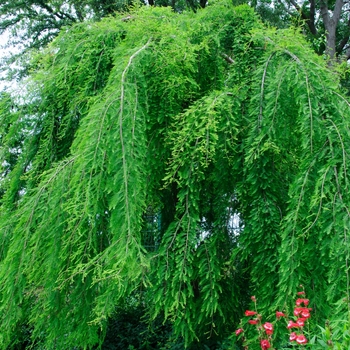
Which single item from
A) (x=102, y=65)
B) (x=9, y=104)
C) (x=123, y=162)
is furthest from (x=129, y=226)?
(x=9, y=104)

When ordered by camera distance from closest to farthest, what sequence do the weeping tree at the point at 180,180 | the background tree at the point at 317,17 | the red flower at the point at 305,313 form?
the red flower at the point at 305,313, the weeping tree at the point at 180,180, the background tree at the point at 317,17

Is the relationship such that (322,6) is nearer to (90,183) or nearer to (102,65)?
(102,65)

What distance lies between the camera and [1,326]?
279 cm

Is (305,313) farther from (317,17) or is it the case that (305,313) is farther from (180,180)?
(317,17)

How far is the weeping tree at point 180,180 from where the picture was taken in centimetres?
241

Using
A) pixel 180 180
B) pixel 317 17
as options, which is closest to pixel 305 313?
pixel 180 180

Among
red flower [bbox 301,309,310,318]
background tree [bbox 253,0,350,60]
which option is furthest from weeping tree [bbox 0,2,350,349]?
background tree [bbox 253,0,350,60]

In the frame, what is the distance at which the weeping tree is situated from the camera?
7.89 feet

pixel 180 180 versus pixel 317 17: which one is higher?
pixel 180 180

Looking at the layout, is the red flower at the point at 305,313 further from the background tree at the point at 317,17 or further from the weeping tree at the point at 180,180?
the background tree at the point at 317,17

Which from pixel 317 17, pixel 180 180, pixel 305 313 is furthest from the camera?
pixel 317 17

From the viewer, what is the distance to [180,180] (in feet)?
9.50

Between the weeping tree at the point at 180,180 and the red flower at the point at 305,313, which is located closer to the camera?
the red flower at the point at 305,313

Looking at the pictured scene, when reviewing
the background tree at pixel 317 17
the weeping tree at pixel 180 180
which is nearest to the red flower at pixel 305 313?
the weeping tree at pixel 180 180
